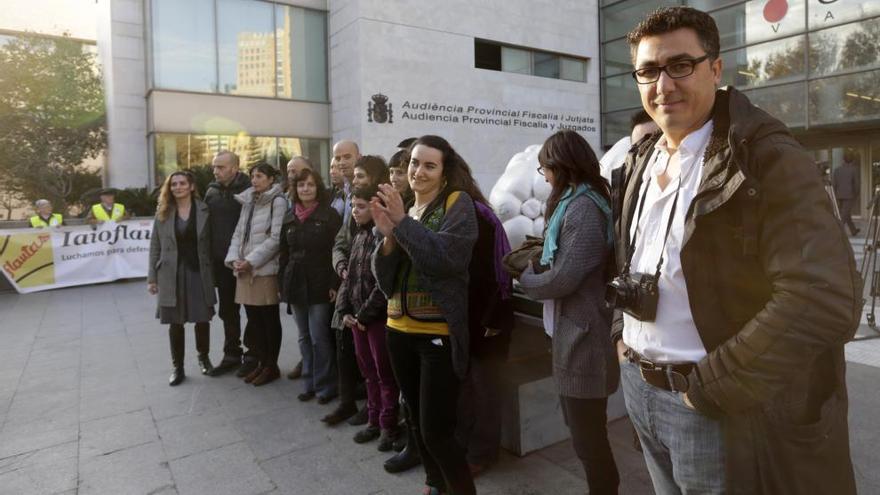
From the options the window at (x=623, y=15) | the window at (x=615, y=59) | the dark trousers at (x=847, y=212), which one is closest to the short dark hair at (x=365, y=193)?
the dark trousers at (x=847, y=212)

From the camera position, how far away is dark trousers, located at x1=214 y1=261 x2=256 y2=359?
5.49 metres

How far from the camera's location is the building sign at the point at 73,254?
1055 centimetres

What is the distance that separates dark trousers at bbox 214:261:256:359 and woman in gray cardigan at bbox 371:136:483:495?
3.13 meters

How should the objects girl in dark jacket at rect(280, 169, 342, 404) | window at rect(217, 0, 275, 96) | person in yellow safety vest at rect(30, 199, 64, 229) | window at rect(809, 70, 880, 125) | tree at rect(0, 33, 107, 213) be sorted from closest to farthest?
girl in dark jacket at rect(280, 169, 342, 404), person in yellow safety vest at rect(30, 199, 64, 229), window at rect(809, 70, 880, 125), window at rect(217, 0, 275, 96), tree at rect(0, 33, 107, 213)

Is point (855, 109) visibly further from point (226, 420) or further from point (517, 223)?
point (226, 420)

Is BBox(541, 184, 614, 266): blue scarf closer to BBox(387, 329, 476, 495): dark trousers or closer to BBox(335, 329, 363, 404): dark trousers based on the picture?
BBox(387, 329, 476, 495): dark trousers

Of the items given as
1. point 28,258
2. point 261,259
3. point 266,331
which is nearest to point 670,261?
point 261,259

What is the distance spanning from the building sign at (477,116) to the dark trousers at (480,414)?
14.4 metres

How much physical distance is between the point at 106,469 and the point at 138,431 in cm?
59

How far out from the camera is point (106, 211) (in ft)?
38.5

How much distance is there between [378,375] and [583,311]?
1.68 m

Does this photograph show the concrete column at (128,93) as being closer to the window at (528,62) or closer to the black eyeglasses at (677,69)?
the window at (528,62)

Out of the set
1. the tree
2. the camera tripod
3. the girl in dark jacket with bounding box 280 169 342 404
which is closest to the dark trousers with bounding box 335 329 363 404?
the girl in dark jacket with bounding box 280 169 342 404

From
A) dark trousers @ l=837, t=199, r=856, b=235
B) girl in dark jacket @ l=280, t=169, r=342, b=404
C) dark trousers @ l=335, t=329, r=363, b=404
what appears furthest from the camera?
dark trousers @ l=837, t=199, r=856, b=235
